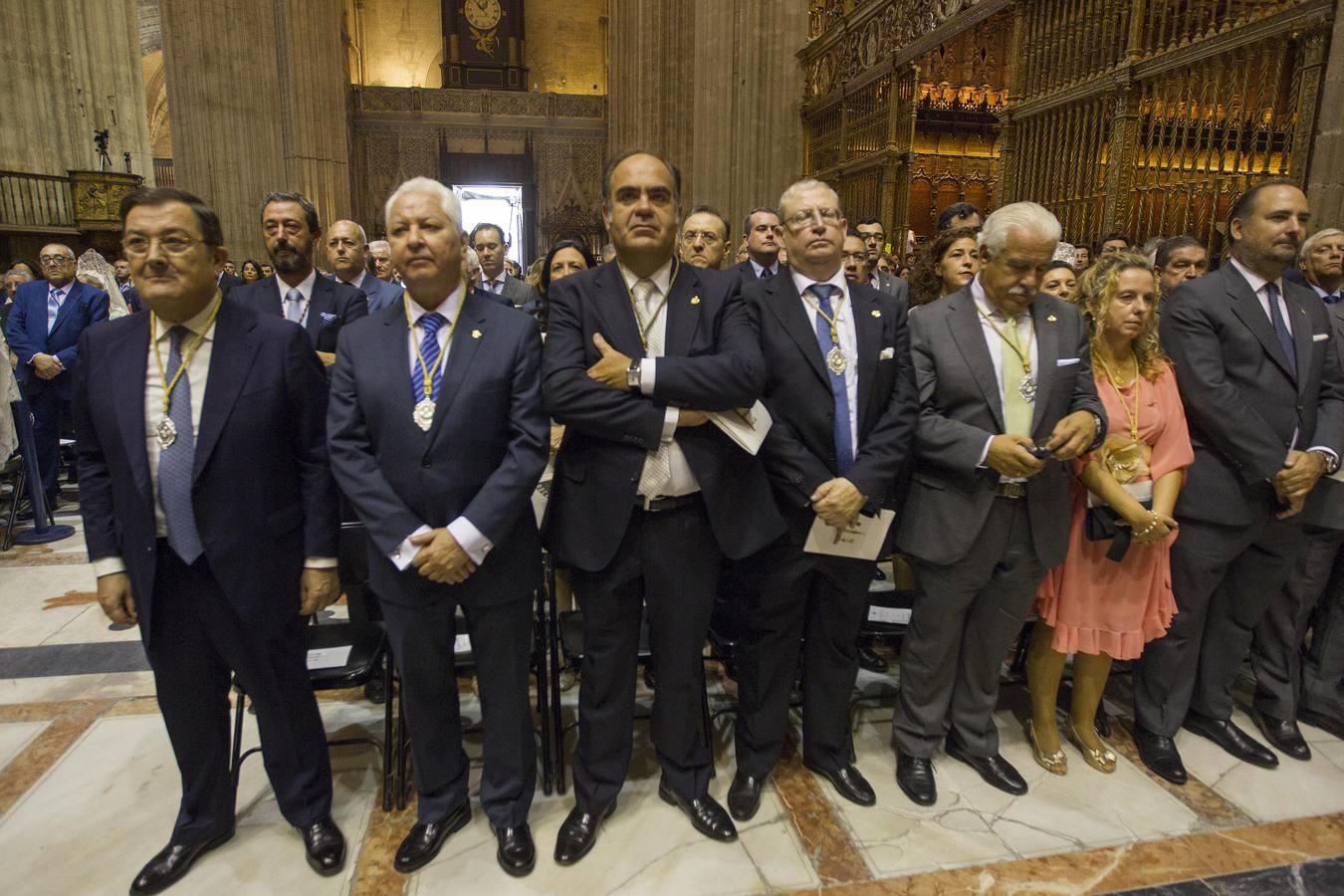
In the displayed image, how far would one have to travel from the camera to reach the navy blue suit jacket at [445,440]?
199 centimetres

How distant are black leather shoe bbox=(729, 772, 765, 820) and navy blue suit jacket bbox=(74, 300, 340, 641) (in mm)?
1452

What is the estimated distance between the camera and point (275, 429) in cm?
203

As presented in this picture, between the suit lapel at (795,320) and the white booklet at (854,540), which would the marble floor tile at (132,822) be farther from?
the suit lapel at (795,320)

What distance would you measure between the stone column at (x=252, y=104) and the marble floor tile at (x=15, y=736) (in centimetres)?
1249

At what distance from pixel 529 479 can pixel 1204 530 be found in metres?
2.37

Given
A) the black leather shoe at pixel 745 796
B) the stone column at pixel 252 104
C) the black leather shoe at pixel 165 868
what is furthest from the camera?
the stone column at pixel 252 104

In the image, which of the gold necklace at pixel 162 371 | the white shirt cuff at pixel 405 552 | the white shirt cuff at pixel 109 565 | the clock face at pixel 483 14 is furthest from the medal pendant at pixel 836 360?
the clock face at pixel 483 14

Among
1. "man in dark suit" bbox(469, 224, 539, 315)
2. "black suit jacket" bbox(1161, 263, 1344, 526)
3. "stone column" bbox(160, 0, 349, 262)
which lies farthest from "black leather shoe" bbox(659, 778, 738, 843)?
"stone column" bbox(160, 0, 349, 262)

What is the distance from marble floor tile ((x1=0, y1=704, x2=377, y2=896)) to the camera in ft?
7.11

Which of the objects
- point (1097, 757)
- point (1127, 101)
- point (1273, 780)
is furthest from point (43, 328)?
point (1127, 101)

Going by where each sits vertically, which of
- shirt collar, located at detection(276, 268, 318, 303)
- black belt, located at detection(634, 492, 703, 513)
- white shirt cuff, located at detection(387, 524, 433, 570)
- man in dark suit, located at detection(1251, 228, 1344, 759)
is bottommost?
man in dark suit, located at detection(1251, 228, 1344, 759)

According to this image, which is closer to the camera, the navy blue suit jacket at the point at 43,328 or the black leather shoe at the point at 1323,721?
the black leather shoe at the point at 1323,721

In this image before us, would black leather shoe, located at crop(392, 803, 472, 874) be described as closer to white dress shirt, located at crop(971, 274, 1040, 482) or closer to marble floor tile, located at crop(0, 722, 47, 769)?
marble floor tile, located at crop(0, 722, 47, 769)

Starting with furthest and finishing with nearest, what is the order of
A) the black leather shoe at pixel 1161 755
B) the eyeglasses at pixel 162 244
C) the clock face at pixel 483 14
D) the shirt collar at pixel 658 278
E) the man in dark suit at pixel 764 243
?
→ 1. the clock face at pixel 483 14
2. the man in dark suit at pixel 764 243
3. the black leather shoe at pixel 1161 755
4. the shirt collar at pixel 658 278
5. the eyeglasses at pixel 162 244
